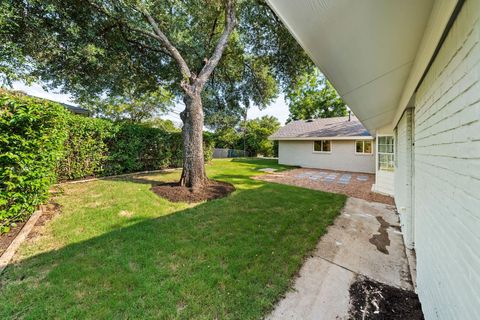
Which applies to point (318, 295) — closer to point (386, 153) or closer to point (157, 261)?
point (157, 261)

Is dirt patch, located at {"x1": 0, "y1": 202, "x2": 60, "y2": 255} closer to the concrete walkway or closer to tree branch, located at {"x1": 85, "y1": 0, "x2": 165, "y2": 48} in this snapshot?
the concrete walkway

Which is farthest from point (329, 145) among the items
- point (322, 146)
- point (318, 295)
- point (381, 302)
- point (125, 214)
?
point (125, 214)

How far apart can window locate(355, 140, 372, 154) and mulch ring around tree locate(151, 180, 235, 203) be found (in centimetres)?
995

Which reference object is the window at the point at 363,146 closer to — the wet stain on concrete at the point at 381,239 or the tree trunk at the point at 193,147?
the wet stain on concrete at the point at 381,239

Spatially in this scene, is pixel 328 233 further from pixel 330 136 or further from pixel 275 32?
pixel 330 136

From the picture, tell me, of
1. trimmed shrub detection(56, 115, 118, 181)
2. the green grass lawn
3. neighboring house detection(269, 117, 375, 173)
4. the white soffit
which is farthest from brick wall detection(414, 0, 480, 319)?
neighboring house detection(269, 117, 375, 173)

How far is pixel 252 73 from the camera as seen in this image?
10641 millimetres

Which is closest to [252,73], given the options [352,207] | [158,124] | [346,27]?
[352,207]

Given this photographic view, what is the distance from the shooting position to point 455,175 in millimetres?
1231

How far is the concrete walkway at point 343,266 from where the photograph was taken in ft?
6.77

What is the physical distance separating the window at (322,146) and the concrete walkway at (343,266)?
9561 mm

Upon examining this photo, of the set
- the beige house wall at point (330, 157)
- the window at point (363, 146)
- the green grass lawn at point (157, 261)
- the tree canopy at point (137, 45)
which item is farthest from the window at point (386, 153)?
the window at point (363, 146)

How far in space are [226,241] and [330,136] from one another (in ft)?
39.8

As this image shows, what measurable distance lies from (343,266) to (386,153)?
5.92 meters
